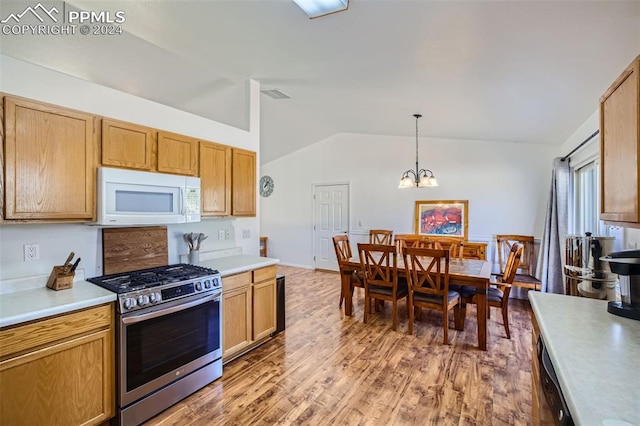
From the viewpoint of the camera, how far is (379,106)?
388 centimetres

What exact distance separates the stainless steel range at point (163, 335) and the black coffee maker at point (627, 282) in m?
2.48

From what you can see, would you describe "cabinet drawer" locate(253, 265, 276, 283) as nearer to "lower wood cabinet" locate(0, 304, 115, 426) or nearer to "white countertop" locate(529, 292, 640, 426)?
"lower wood cabinet" locate(0, 304, 115, 426)

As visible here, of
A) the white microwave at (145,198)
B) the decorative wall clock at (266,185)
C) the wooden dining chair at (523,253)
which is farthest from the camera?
the decorative wall clock at (266,185)

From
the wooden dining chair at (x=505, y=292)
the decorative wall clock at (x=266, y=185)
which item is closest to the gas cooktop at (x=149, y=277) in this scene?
the wooden dining chair at (x=505, y=292)

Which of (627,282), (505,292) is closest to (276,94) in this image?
(505,292)

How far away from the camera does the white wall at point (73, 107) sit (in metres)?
1.92

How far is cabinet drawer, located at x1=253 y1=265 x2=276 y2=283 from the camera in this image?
2.93m

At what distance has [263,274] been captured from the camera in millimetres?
3023

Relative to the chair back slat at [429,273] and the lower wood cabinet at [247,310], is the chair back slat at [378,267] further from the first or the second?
the lower wood cabinet at [247,310]

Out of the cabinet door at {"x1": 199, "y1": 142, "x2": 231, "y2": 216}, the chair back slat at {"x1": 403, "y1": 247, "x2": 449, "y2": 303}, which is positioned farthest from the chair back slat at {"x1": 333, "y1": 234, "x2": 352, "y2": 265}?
the cabinet door at {"x1": 199, "y1": 142, "x2": 231, "y2": 216}

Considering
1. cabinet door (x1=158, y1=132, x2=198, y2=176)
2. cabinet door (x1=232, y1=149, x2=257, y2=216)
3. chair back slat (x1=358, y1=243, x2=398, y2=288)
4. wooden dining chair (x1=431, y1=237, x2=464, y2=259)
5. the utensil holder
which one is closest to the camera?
cabinet door (x1=158, y1=132, x2=198, y2=176)

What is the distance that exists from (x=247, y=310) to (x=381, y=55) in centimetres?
248

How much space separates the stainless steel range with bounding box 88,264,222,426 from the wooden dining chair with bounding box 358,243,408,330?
5.77 ft

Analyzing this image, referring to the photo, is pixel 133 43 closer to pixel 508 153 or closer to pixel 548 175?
pixel 508 153
